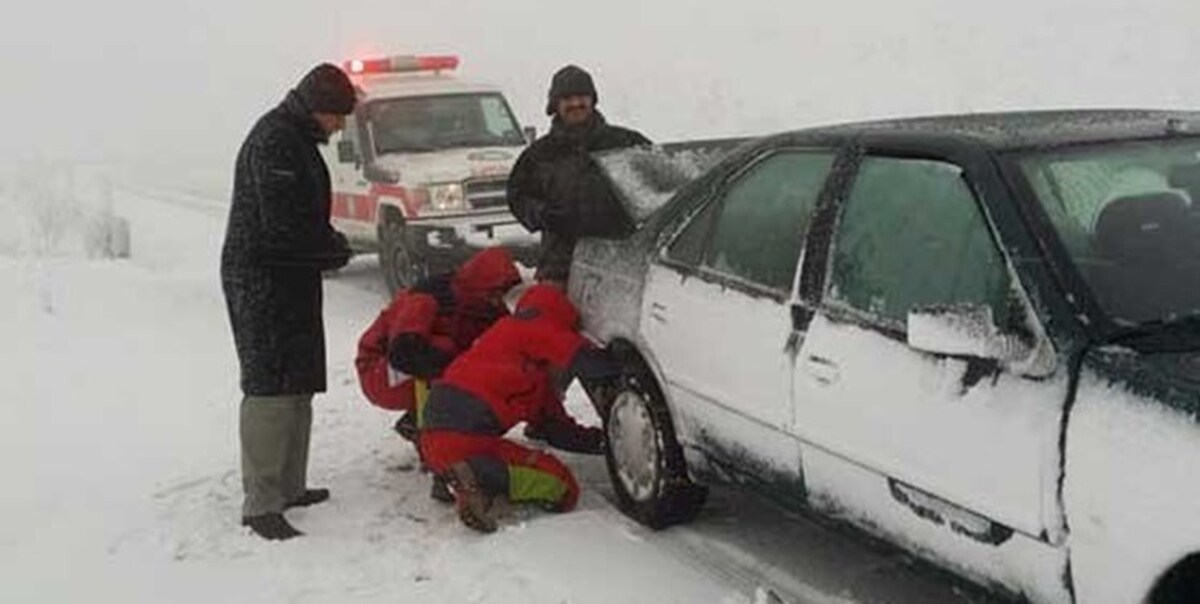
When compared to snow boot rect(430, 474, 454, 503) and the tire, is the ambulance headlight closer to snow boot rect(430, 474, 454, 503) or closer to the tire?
snow boot rect(430, 474, 454, 503)

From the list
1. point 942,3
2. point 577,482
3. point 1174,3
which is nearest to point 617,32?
point 942,3

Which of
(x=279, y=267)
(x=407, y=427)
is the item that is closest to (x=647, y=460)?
(x=407, y=427)

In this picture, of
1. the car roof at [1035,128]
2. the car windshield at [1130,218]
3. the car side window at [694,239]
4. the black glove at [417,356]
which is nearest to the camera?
the car windshield at [1130,218]

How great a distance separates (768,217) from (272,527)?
2280 millimetres

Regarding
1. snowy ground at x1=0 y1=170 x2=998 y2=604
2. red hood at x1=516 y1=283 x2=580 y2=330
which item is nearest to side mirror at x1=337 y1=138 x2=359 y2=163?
snowy ground at x1=0 y1=170 x2=998 y2=604

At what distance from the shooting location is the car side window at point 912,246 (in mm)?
3520

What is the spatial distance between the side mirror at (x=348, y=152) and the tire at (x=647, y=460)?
7024 mm

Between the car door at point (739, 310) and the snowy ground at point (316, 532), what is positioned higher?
the car door at point (739, 310)

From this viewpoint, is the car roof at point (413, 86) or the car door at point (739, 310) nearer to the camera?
the car door at point (739, 310)

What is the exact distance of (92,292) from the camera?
11.1 meters

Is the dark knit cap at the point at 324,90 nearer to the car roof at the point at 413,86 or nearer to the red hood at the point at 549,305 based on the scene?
the red hood at the point at 549,305

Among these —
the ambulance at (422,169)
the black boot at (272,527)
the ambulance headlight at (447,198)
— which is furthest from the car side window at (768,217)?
the ambulance headlight at (447,198)

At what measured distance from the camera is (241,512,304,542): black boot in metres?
5.18

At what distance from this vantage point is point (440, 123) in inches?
465
